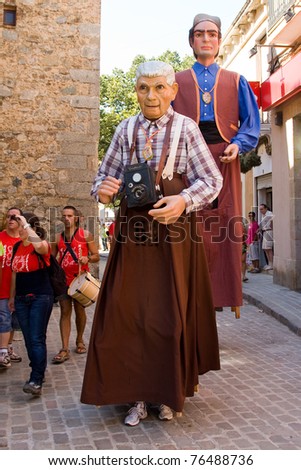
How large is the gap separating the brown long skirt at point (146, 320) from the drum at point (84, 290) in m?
2.03

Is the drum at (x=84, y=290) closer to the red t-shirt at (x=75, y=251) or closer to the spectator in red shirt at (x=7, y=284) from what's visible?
the red t-shirt at (x=75, y=251)

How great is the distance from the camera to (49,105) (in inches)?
323

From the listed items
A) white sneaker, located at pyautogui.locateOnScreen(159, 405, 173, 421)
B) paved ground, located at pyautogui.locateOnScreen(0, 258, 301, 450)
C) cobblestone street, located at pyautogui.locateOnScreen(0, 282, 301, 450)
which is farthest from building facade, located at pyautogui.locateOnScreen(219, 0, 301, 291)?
white sneaker, located at pyautogui.locateOnScreen(159, 405, 173, 421)

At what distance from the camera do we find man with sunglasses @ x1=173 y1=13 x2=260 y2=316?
155 inches

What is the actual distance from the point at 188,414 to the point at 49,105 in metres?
6.18

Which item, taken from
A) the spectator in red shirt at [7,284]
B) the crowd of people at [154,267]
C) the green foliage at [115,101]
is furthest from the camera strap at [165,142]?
the green foliage at [115,101]

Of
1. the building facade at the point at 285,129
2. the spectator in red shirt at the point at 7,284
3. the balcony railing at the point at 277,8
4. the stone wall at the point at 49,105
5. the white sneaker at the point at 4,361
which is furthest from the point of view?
the balcony railing at the point at 277,8

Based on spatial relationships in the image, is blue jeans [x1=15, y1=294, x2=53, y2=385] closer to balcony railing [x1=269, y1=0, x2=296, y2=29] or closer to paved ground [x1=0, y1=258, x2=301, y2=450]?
paved ground [x1=0, y1=258, x2=301, y2=450]

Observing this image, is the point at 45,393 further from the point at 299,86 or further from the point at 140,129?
the point at 299,86

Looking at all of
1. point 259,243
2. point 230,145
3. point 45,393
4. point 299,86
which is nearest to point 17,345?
point 45,393

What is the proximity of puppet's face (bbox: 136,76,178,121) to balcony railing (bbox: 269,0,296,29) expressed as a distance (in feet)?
23.7

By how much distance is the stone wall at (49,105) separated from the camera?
8086 millimetres

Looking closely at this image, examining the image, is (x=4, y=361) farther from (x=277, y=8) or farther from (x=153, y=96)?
(x=277, y=8)

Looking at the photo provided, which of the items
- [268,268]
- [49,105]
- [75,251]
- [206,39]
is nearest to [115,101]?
[268,268]
